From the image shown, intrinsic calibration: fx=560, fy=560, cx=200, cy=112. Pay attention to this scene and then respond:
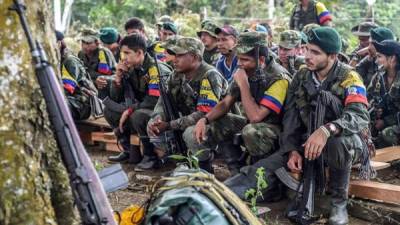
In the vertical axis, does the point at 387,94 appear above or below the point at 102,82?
below

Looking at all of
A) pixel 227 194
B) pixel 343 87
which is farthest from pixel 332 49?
pixel 227 194

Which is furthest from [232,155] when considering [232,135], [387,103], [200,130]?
[387,103]

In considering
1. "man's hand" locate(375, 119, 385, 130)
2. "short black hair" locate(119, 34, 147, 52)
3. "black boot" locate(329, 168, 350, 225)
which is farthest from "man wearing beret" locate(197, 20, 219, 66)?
"black boot" locate(329, 168, 350, 225)

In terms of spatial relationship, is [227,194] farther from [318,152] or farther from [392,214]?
[392,214]

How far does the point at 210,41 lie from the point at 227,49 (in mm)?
852

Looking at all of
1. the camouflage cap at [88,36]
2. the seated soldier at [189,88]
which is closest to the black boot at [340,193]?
the seated soldier at [189,88]

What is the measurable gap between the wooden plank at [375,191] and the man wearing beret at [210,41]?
2934 millimetres

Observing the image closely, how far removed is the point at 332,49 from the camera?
4.41 meters

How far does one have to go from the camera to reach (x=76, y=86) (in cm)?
723

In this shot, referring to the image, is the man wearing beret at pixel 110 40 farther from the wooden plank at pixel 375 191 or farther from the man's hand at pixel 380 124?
the wooden plank at pixel 375 191

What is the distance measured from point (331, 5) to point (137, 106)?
1155cm

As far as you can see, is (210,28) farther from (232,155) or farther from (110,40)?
(110,40)

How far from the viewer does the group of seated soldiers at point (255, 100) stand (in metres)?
4.38

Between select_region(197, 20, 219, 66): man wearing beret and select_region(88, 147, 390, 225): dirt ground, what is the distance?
1701 mm
